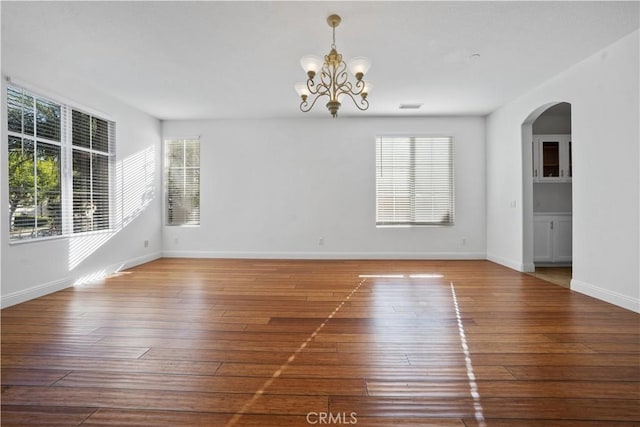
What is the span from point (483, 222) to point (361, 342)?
4623 mm

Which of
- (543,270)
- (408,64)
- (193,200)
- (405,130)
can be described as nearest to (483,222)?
(543,270)

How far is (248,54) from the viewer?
3.40 meters

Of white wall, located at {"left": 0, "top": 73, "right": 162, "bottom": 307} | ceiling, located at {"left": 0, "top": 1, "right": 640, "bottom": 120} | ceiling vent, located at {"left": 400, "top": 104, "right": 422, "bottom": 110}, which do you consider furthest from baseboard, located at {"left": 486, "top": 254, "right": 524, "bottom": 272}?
white wall, located at {"left": 0, "top": 73, "right": 162, "bottom": 307}

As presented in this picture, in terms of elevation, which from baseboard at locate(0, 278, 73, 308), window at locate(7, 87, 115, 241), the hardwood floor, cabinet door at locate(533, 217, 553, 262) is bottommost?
the hardwood floor

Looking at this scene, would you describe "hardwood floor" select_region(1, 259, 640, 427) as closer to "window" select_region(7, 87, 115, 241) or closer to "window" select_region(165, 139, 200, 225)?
"window" select_region(7, 87, 115, 241)

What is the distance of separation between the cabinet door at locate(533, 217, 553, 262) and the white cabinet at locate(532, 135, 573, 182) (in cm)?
72

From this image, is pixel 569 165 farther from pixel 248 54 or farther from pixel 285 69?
pixel 248 54

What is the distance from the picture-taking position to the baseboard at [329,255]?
5848 millimetres

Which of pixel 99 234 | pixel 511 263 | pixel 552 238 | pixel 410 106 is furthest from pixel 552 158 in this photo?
pixel 99 234

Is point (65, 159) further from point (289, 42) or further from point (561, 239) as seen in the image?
point (561, 239)

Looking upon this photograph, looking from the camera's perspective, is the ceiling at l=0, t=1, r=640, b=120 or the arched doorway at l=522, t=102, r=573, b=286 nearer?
the ceiling at l=0, t=1, r=640, b=120

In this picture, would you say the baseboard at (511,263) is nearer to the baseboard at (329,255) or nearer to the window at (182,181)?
the baseboard at (329,255)

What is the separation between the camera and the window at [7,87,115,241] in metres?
3.31

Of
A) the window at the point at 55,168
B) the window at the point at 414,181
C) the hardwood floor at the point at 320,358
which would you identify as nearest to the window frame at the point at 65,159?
the window at the point at 55,168
